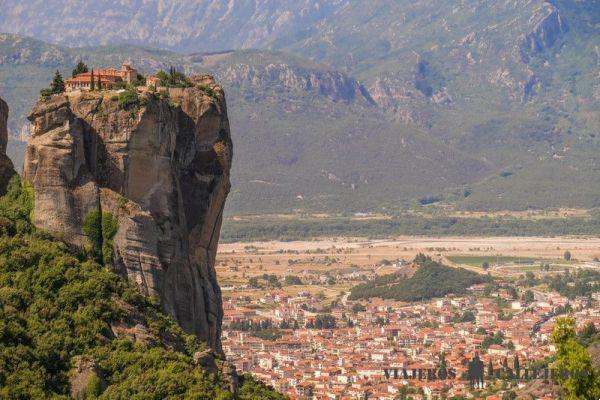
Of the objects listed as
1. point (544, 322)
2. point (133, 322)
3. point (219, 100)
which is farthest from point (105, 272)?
point (544, 322)

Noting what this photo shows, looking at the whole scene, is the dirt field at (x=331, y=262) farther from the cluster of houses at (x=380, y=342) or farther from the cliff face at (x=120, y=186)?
the cliff face at (x=120, y=186)

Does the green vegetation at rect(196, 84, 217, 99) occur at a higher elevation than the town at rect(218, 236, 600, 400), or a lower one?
higher

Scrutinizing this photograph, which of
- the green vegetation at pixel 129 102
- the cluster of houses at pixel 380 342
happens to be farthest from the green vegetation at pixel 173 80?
the cluster of houses at pixel 380 342

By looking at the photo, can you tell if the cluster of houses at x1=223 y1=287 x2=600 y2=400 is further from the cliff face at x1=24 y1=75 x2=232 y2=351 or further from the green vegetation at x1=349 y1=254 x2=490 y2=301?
the cliff face at x1=24 y1=75 x2=232 y2=351

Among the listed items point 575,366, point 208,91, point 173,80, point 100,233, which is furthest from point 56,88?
point 575,366

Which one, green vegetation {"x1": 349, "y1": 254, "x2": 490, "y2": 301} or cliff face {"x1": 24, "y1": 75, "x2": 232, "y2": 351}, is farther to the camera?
green vegetation {"x1": 349, "y1": 254, "x2": 490, "y2": 301}

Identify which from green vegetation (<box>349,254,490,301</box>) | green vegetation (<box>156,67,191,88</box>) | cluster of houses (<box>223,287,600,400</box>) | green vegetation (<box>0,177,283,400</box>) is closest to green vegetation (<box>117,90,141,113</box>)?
green vegetation (<box>0,177,283,400</box>)
